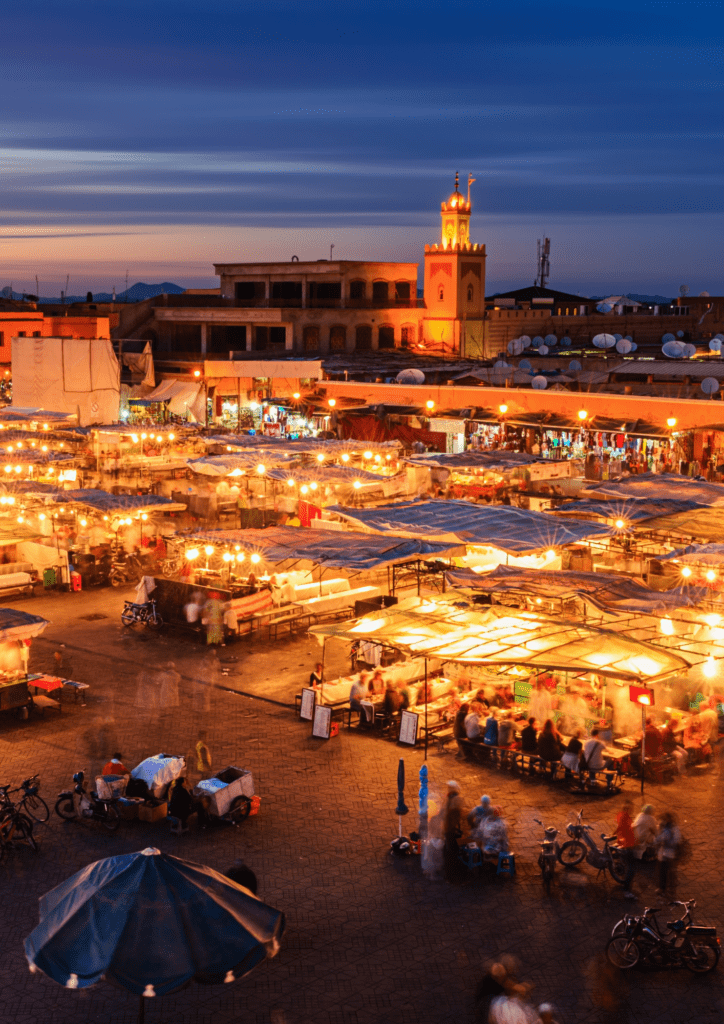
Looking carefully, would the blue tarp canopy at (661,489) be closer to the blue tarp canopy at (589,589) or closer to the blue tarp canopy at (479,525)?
the blue tarp canopy at (479,525)

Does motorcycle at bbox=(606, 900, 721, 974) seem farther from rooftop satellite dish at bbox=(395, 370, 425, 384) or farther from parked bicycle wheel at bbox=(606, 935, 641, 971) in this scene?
rooftop satellite dish at bbox=(395, 370, 425, 384)

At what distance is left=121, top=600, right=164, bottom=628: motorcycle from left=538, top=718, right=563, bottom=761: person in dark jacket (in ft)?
30.3

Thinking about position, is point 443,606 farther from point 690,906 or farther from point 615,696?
point 690,906

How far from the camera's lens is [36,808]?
43.6ft

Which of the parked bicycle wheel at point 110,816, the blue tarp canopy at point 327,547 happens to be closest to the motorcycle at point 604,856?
the parked bicycle wheel at point 110,816

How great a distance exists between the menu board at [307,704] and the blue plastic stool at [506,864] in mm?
5169

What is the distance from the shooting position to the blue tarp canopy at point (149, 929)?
775cm

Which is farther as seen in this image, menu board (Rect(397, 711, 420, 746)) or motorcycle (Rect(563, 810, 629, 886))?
menu board (Rect(397, 711, 420, 746))

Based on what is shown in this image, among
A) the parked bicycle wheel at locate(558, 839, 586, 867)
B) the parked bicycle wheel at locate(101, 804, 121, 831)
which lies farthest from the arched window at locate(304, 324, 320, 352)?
the parked bicycle wheel at locate(558, 839, 586, 867)

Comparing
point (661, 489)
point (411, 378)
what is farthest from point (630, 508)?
point (411, 378)

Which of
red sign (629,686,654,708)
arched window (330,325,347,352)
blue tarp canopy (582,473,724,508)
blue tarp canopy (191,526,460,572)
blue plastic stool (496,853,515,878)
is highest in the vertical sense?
arched window (330,325,347,352)

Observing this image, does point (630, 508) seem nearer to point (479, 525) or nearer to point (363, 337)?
point (479, 525)

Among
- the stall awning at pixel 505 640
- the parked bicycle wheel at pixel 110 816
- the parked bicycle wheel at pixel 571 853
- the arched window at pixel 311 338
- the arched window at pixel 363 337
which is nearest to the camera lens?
the parked bicycle wheel at pixel 571 853

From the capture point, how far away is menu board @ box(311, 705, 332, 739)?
51.7 feet
